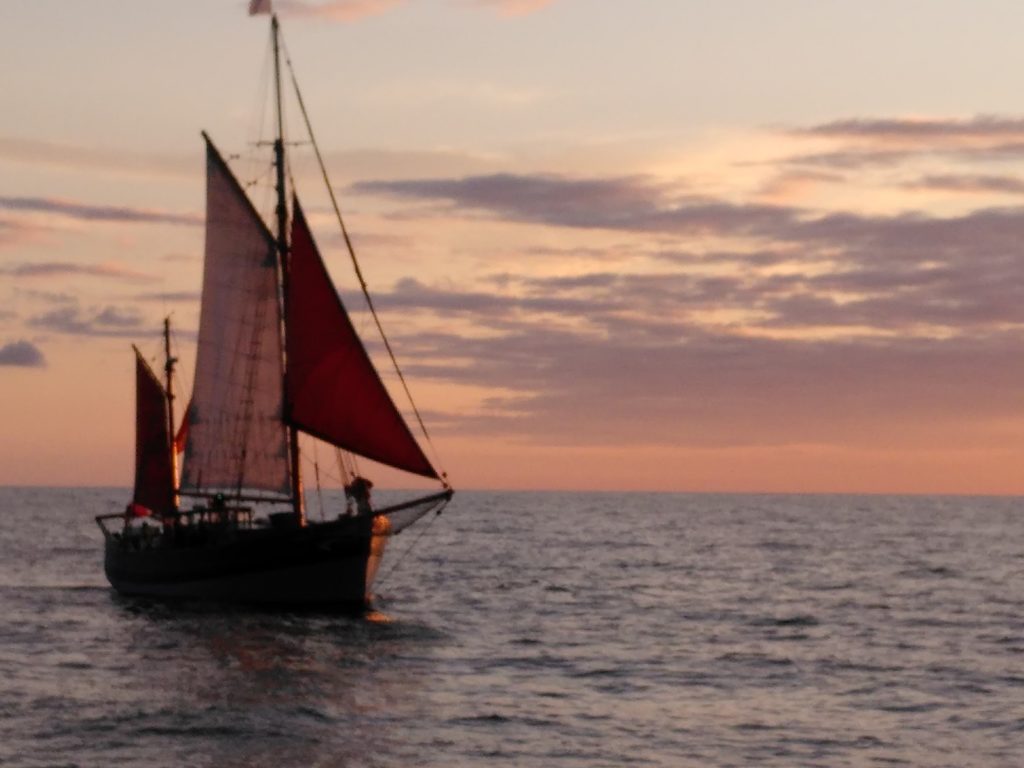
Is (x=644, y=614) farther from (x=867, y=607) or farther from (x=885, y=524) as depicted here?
(x=885, y=524)

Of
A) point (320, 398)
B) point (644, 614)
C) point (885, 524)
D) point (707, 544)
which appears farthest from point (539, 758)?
point (885, 524)

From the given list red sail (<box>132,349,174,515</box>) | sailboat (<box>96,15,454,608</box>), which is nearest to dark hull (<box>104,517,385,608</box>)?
sailboat (<box>96,15,454,608</box>)

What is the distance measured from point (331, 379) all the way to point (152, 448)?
15.8 metres

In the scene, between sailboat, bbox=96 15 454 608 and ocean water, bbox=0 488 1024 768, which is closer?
ocean water, bbox=0 488 1024 768

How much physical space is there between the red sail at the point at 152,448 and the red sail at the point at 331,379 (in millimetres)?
12588

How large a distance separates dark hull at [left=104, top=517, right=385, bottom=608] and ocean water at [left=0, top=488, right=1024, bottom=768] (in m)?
0.98

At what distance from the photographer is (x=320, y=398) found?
5350 centimetres

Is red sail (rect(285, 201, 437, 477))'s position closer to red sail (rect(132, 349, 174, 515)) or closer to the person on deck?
the person on deck

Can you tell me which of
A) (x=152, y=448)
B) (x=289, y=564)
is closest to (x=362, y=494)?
(x=289, y=564)

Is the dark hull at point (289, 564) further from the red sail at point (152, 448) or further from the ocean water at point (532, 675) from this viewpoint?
the red sail at point (152, 448)

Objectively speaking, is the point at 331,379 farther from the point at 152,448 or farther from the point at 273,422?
the point at 152,448

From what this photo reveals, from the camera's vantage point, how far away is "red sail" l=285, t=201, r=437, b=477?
51.1 metres

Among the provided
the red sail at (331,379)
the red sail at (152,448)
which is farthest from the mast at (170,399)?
the red sail at (331,379)

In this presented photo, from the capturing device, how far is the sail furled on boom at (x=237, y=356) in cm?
5622
